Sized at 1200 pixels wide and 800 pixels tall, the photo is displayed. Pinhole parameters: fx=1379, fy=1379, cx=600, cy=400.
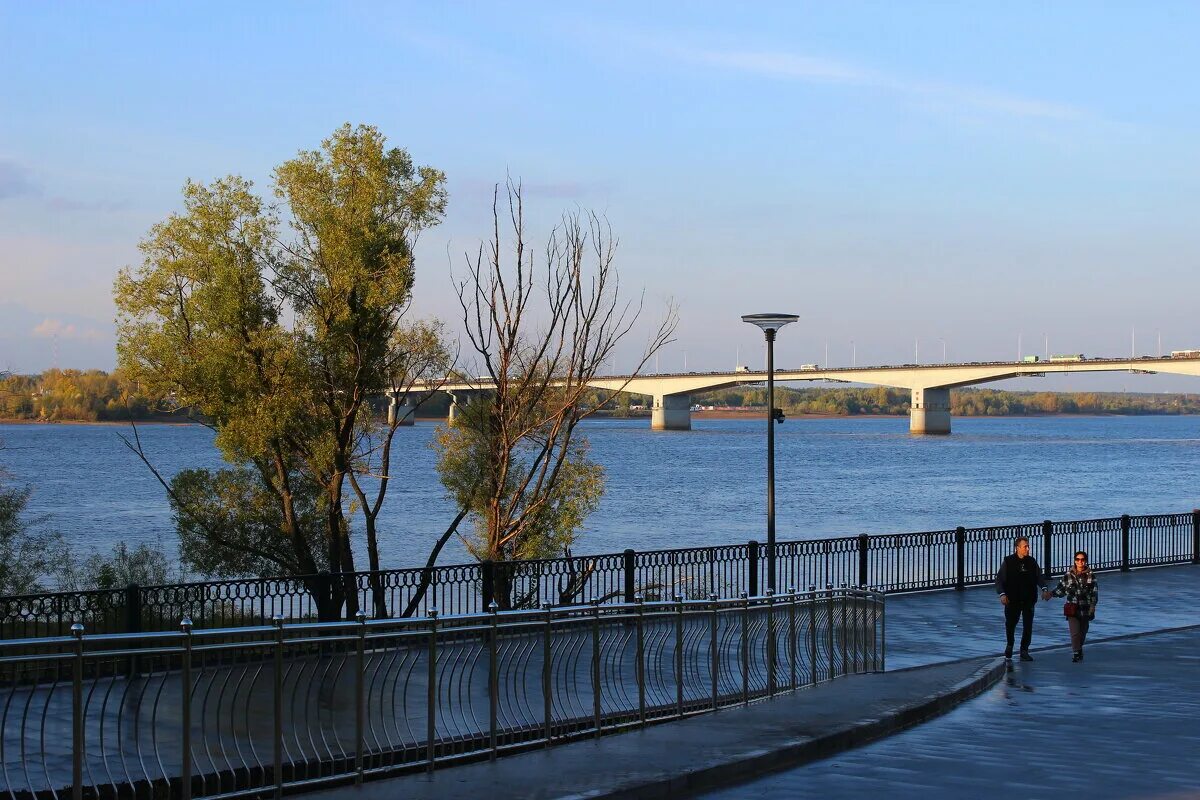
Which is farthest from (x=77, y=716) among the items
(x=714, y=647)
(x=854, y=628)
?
(x=854, y=628)

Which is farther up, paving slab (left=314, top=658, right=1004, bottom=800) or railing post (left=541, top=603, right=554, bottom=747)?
railing post (left=541, top=603, right=554, bottom=747)

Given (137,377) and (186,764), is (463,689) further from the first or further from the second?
(137,377)

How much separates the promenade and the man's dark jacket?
0.86 m

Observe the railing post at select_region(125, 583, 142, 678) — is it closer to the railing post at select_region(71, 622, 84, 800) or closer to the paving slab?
the paving slab

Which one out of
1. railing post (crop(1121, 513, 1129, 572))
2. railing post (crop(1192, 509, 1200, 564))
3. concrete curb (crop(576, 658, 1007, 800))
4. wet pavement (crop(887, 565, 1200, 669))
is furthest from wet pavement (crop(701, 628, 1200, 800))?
railing post (crop(1192, 509, 1200, 564))

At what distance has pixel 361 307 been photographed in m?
24.1

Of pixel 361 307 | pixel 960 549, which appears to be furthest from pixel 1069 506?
pixel 361 307

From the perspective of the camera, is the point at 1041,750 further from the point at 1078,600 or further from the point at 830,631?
the point at 1078,600

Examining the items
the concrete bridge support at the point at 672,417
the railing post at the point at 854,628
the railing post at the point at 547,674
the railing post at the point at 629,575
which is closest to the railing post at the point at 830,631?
the railing post at the point at 854,628

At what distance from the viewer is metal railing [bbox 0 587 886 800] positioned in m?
8.46

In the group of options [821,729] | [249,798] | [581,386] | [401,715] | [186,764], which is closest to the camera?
[186,764]

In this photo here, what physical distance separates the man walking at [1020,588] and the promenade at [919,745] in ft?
1.62

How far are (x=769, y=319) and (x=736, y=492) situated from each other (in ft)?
206

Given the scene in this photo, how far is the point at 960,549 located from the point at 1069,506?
5642cm
